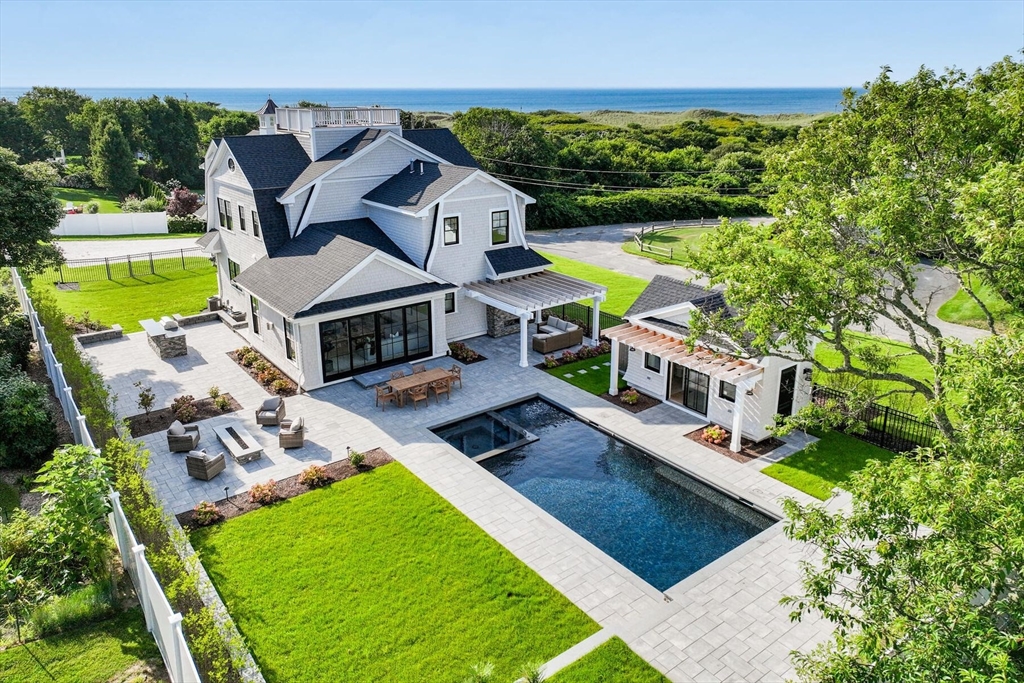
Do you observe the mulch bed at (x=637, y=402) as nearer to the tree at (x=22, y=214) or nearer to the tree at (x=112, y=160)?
the tree at (x=22, y=214)

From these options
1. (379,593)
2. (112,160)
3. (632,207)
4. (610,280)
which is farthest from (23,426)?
(112,160)

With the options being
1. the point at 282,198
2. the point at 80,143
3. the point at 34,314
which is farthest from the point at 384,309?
the point at 80,143

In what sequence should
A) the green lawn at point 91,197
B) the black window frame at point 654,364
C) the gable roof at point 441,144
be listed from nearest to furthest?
the black window frame at point 654,364 < the gable roof at point 441,144 < the green lawn at point 91,197

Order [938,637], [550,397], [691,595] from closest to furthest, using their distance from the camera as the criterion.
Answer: [938,637], [691,595], [550,397]

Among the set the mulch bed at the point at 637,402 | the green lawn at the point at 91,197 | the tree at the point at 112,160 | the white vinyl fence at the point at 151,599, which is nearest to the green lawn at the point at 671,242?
the mulch bed at the point at 637,402

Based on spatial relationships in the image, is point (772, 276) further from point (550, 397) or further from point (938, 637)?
point (550, 397)

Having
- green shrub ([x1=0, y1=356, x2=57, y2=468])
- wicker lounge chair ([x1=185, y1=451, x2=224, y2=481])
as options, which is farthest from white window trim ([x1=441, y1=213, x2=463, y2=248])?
green shrub ([x1=0, y1=356, x2=57, y2=468])
